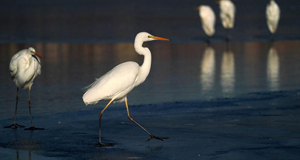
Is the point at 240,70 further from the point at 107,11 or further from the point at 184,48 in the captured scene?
the point at 107,11

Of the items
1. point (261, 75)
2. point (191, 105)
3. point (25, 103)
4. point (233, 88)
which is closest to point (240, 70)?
point (261, 75)

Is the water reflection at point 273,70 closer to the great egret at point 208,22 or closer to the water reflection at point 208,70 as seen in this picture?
the water reflection at point 208,70

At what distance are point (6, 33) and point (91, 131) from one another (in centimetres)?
1868

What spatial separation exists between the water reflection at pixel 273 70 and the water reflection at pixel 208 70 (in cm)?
115

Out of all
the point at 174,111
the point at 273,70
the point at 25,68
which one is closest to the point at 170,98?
the point at 174,111

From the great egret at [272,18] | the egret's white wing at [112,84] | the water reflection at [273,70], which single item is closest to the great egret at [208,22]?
→ the great egret at [272,18]

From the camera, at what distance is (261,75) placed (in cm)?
1386

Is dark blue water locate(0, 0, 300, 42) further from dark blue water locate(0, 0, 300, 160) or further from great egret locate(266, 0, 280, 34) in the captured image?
great egret locate(266, 0, 280, 34)

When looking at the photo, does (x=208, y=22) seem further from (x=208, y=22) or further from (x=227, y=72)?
(x=227, y=72)

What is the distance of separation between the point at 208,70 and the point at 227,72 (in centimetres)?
57

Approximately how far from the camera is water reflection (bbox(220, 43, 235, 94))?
12.0 meters

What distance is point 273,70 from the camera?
1475 centimetres

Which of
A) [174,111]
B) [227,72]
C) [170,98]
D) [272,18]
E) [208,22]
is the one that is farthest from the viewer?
[272,18]

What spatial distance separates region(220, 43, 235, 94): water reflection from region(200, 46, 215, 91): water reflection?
0.23 m
